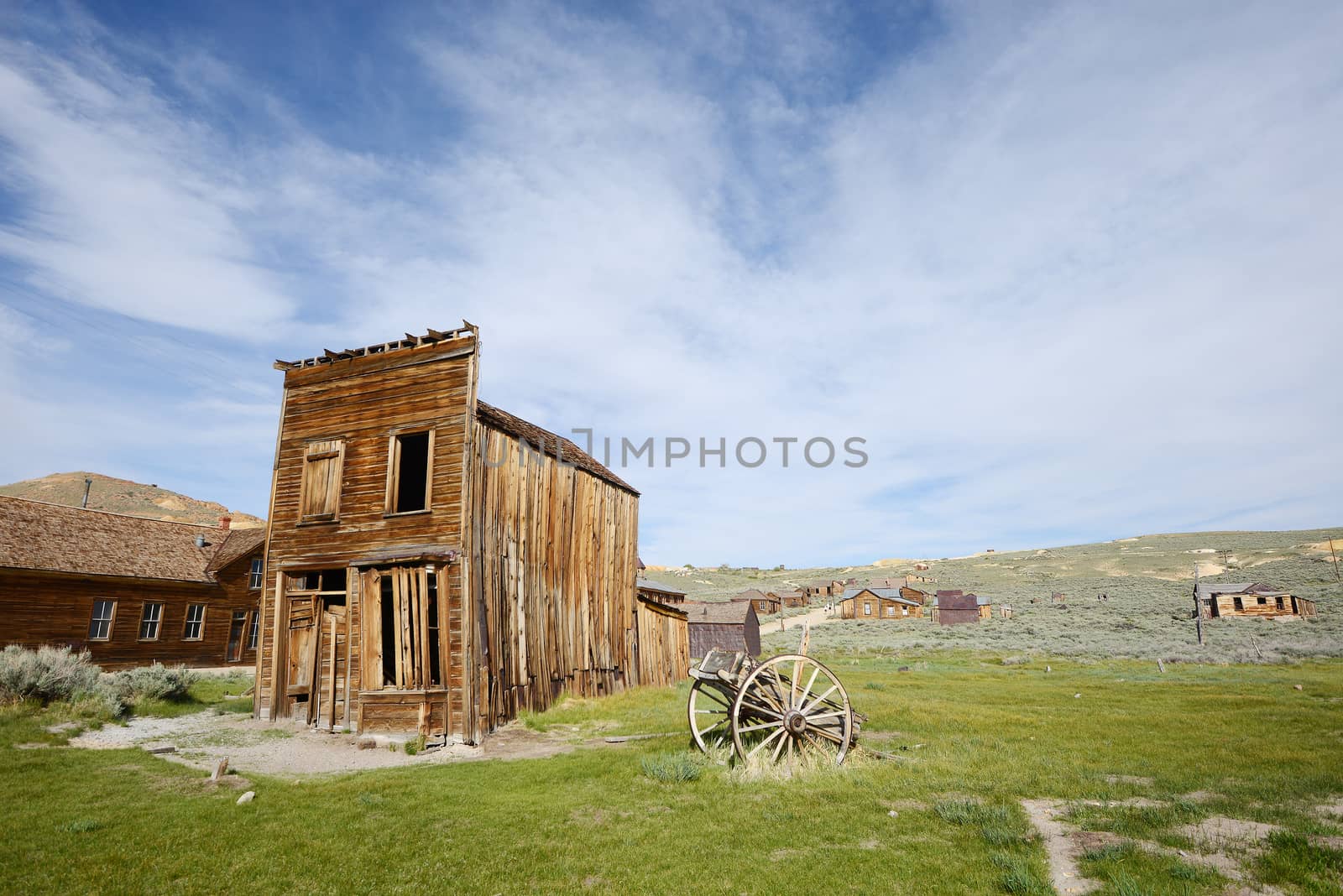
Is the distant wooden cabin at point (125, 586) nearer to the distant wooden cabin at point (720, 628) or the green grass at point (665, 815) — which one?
the green grass at point (665, 815)

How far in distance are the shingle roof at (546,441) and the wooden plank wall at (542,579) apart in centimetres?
22

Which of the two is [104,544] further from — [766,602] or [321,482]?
[766,602]

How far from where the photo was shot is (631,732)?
14250 mm

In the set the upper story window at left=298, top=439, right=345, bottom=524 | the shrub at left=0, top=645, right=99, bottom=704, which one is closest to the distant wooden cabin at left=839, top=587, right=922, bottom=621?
the upper story window at left=298, top=439, right=345, bottom=524

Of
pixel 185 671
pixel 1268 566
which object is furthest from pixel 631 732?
pixel 1268 566

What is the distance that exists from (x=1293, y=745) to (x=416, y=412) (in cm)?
1762

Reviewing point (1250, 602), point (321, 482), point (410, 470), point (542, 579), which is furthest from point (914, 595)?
point (321, 482)

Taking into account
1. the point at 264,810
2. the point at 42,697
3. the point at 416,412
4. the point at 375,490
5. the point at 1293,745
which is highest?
the point at 416,412

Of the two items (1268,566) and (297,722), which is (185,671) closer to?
(297,722)

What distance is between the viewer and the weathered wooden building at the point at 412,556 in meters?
13.9

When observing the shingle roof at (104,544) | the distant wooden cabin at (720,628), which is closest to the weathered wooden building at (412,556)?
the shingle roof at (104,544)

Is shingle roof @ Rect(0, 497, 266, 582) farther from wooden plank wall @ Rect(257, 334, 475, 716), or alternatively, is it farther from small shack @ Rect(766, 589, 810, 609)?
small shack @ Rect(766, 589, 810, 609)

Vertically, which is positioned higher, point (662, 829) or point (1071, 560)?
point (1071, 560)

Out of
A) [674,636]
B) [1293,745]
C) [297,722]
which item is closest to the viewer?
[1293,745]
